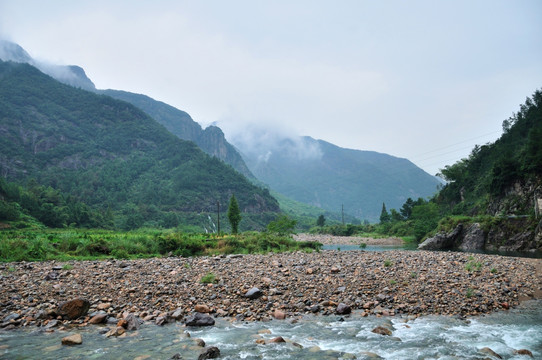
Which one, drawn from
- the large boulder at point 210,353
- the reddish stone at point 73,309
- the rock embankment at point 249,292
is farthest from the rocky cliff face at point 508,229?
the reddish stone at point 73,309

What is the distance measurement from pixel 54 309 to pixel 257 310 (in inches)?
277

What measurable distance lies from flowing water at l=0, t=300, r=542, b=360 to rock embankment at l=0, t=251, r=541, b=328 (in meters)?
0.82

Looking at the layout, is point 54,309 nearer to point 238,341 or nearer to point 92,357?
point 92,357

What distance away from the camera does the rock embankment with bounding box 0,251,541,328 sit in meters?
11.7

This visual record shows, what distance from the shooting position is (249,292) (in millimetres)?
13406

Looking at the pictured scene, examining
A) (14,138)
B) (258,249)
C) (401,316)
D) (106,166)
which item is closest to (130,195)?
(106,166)

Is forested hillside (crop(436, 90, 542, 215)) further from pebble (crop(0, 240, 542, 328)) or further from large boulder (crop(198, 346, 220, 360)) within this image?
large boulder (crop(198, 346, 220, 360))

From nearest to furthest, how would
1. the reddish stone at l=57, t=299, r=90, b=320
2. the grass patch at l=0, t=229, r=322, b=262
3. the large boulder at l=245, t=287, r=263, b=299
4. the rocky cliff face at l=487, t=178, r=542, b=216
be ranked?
the reddish stone at l=57, t=299, r=90, b=320, the large boulder at l=245, t=287, r=263, b=299, the grass patch at l=0, t=229, r=322, b=262, the rocky cliff face at l=487, t=178, r=542, b=216

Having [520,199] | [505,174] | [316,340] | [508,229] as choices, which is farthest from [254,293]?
[505,174]

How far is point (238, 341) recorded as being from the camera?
9.20 metres

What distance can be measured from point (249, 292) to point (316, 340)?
4.65 m

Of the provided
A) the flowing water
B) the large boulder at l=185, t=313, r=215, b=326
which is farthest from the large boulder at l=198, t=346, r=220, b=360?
the large boulder at l=185, t=313, r=215, b=326

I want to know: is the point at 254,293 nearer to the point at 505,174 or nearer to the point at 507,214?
the point at 507,214

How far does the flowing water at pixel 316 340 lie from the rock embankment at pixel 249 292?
2.70ft
